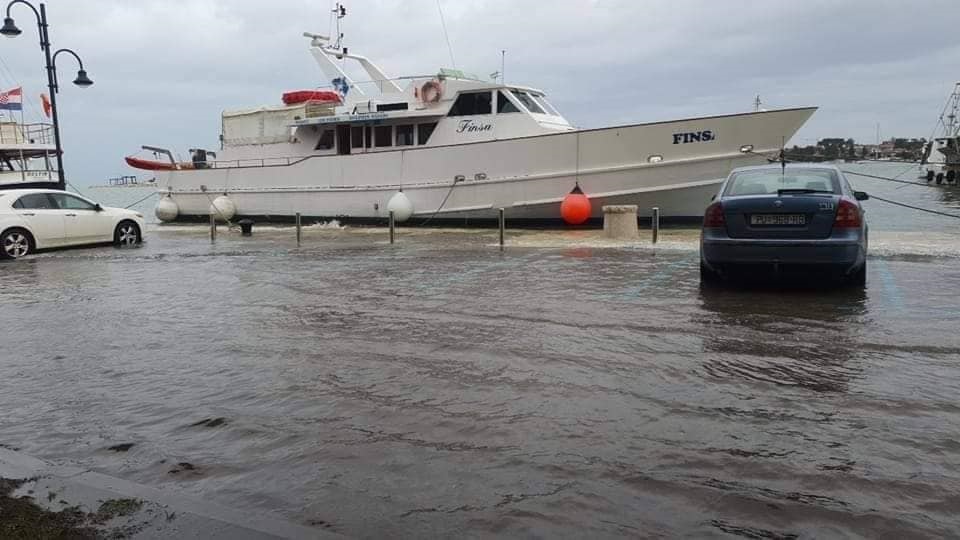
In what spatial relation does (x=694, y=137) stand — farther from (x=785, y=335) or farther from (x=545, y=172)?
(x=785, y=335)

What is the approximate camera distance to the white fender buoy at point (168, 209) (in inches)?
1109

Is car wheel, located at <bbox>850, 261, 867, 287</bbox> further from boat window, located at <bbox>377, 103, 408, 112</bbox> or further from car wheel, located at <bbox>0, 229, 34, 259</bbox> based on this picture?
boat window, located at <bbox>377, 103, 408, 112</bbox>

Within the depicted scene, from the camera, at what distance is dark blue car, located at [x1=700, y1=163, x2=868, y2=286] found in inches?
287

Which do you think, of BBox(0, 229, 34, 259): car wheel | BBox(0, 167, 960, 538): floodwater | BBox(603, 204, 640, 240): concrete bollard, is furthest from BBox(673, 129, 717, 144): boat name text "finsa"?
BBox(0, 229, 34, 259): car wheel

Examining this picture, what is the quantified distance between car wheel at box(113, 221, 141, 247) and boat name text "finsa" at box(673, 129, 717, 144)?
43.3ft

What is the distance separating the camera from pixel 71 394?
4.91m

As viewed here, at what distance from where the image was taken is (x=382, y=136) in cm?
2222

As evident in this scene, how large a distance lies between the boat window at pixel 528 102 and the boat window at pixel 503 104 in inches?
17.1

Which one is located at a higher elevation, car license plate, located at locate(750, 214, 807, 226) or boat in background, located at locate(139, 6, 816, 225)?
boat in background, located at locate(139, 6, 816, 225)

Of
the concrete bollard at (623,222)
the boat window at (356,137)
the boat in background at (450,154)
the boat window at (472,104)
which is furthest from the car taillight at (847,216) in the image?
the boat window at (356,137)

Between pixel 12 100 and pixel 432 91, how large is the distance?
22257mm

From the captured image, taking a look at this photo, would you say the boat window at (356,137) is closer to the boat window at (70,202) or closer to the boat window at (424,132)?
the boat window at (424,132)

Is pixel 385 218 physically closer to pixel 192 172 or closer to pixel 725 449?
pixel 192 172

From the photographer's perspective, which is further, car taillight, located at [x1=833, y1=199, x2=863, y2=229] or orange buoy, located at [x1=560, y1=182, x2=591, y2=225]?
orange buoy, located at [x1=560, y1=182, x2=591, y2=225]
